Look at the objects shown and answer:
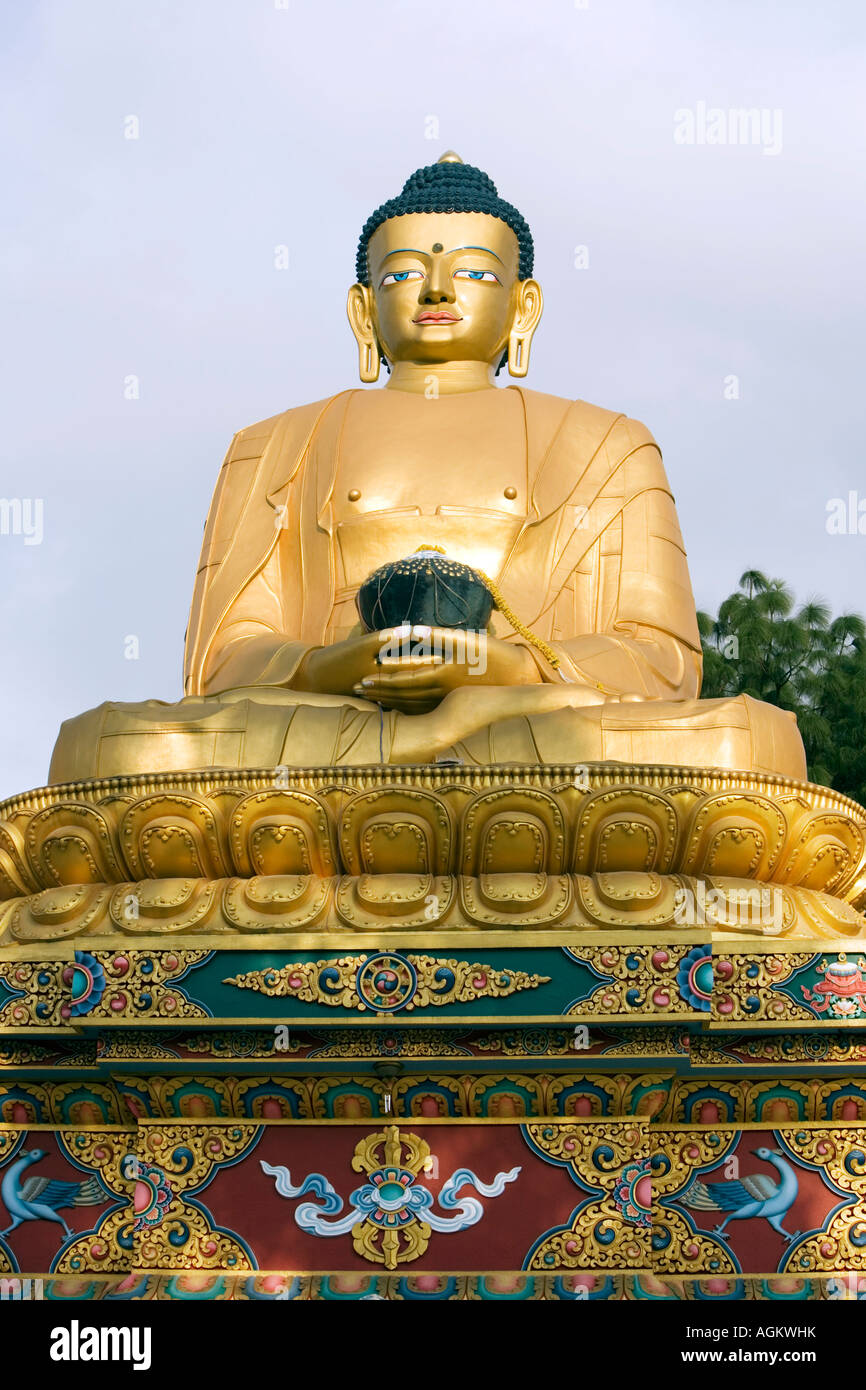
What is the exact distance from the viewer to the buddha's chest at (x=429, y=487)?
749 centimetres

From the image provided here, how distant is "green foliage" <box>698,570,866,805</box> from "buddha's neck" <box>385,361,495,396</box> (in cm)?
374

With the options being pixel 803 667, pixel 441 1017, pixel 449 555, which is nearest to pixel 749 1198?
pixel 441 1017

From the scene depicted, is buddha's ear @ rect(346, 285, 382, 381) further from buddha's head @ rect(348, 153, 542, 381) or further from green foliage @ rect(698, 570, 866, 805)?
green foliage @ rect(698, 570, 866, 805)

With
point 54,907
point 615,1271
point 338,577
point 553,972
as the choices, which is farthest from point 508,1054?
point 338,577

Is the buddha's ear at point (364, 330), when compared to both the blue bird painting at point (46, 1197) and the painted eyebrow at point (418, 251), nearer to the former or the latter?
the painted eyebrow at point (418, 251)

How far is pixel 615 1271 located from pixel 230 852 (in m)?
1.52

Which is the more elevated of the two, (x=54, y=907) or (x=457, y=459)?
(x=457, y=459)

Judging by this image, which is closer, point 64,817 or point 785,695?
point 64,817

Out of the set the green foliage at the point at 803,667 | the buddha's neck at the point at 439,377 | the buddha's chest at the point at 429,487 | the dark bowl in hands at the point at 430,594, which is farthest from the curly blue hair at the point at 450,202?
the green foliage at the point at 803,667

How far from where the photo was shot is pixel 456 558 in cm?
743

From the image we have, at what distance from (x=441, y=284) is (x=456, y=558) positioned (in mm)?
1473

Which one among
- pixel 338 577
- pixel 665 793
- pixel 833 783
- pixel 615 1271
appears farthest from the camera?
pixel 833 783

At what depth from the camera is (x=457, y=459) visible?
7.70 metres

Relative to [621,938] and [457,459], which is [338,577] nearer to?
[457,459]
